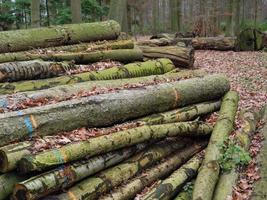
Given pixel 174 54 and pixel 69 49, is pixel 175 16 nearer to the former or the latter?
pixel 174 54

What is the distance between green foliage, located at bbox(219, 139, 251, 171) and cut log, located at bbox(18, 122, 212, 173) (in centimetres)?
72

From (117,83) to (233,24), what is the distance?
1547 cm

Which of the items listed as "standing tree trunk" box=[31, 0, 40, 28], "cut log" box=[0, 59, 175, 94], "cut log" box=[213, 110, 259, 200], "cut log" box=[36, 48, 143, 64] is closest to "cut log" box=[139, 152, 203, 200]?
"cut log" box=[213, 110, 259, 200]

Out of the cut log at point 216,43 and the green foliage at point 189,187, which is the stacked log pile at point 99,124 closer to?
the green foliage at point 189,187

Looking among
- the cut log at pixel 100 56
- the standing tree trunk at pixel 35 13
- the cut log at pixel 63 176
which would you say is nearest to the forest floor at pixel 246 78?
the cut log at pixel 63 176

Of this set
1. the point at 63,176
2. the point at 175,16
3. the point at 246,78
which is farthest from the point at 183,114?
the point at 175,16

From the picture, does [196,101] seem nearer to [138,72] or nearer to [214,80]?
[214,80]

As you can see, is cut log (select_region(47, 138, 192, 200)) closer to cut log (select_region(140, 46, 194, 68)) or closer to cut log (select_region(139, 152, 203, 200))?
cut log (select_region(139, 152, 203, 200))

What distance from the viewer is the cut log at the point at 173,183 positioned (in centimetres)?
566

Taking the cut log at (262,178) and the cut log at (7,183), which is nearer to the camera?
the cut log at (7,183)

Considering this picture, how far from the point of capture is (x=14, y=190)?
4.79m

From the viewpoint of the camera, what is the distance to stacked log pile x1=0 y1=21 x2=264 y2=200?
5129 millimetres

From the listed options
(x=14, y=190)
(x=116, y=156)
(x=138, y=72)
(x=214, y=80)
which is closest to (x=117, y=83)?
(x=138, y=72)

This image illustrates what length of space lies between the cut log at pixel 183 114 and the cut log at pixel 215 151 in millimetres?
270
